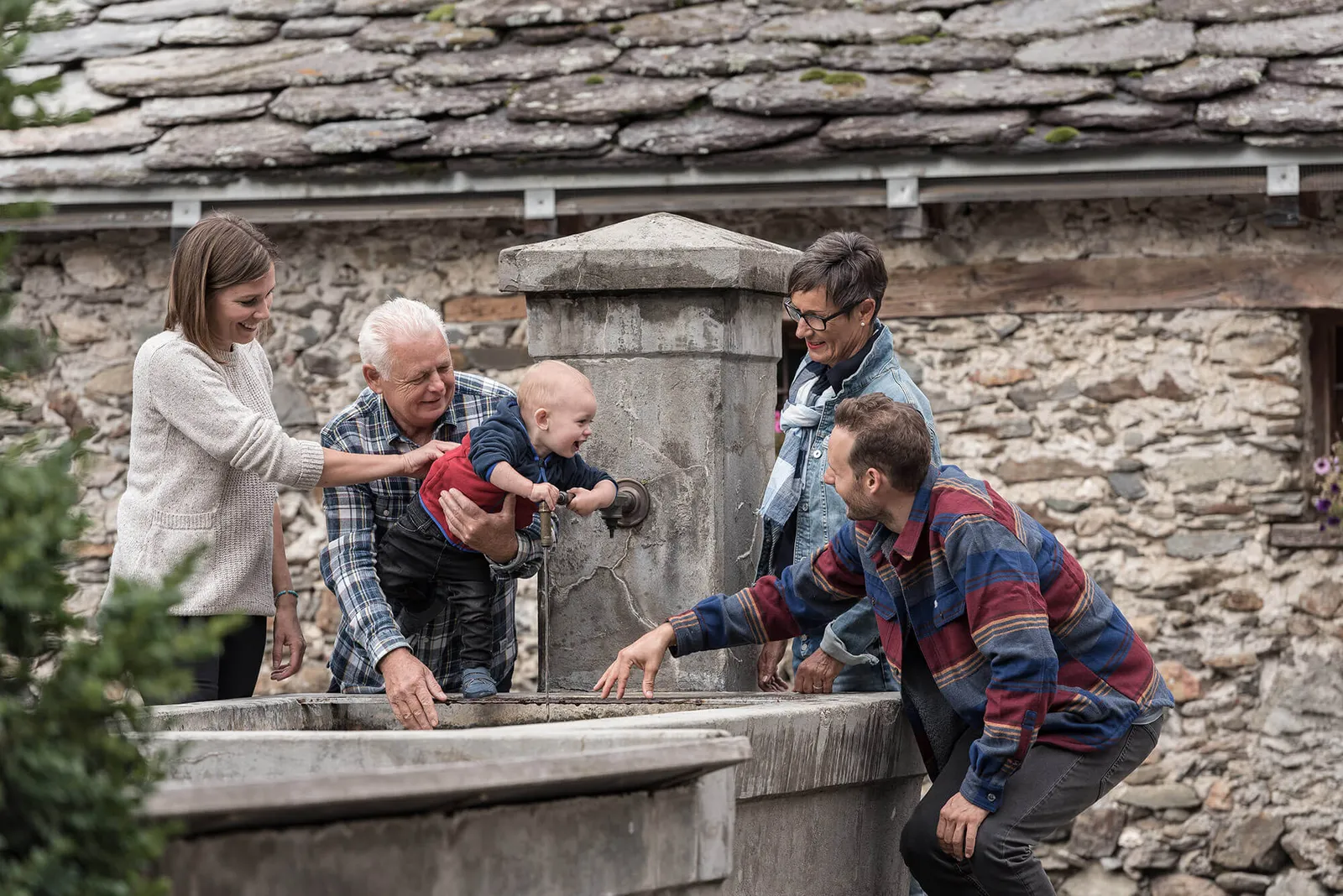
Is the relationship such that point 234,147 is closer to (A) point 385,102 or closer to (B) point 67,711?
(A) point 385,102

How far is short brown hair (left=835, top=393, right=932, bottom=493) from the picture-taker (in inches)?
129

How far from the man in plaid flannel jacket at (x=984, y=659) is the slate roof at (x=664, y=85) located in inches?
142

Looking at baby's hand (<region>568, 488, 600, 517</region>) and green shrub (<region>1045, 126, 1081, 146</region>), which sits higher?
green shrub (<region>1045, 126, 1081, 146</region>)

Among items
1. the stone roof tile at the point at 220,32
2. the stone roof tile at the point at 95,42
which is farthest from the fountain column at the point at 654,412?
the stone roof tile at the point at 95,42

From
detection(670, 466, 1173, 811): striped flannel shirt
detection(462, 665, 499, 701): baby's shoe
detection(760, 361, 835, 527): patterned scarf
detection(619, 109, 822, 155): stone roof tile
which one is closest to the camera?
detection(670, 466, 1173, 811): striped flannel shirt

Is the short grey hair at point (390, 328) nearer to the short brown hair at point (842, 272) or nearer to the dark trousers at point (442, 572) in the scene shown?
the dark trousers at point (442, 572)

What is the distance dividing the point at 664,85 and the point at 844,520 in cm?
362

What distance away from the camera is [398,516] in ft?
13.0

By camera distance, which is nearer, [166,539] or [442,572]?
[166,539]

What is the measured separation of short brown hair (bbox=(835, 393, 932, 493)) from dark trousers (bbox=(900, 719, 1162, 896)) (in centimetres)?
53

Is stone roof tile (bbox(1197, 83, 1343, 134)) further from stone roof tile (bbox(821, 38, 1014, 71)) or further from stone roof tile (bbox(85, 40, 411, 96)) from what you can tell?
stone roof tile (bbox(85, 40, 411, 96))

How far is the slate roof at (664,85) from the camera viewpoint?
6.63 m

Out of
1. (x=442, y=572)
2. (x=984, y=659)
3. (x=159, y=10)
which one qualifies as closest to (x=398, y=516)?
(x=442, y=572)

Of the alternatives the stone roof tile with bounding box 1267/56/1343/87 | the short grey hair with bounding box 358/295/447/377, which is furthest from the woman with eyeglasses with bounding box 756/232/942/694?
the stone roof tile with bounding box 1267/56/1343/87
